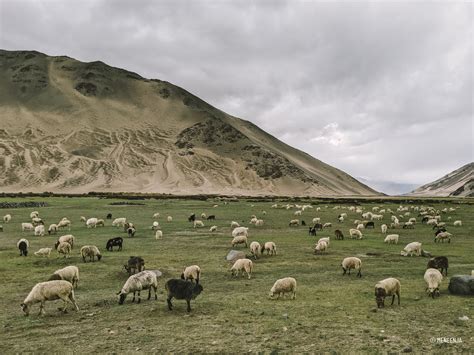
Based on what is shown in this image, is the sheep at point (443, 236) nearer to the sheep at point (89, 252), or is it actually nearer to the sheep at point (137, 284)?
the sheep at point (137, 284)

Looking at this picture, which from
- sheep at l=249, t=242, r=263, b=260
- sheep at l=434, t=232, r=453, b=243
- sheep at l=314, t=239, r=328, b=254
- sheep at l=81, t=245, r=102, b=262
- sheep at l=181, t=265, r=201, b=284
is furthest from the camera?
sheep at l=434, t=232, r=453, b=243

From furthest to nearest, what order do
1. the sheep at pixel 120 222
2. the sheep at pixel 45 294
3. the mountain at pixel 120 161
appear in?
1. the mountain at pixel 120 161
2. the sheep at pixel 120 222
3. the sheep at pixel 45 294

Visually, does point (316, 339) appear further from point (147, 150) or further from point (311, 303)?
point (147, 150)

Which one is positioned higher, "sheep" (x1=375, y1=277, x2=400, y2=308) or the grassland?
"sheep" (x1=375, y1=277, x2=400, y2=308)

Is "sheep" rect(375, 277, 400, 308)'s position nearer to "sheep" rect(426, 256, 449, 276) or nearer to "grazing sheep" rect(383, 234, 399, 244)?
"sheep" rect(426, 256, 449, 276)

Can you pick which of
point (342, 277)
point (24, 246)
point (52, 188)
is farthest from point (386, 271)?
point (52, 188)

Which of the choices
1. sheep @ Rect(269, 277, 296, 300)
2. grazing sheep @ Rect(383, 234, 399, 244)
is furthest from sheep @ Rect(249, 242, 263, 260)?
grazing sheep @ Rect(383, 234, 399, 244)

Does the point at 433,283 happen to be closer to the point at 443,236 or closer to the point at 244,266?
the point at 244,266

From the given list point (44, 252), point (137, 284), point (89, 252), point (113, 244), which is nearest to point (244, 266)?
point (137, 284)

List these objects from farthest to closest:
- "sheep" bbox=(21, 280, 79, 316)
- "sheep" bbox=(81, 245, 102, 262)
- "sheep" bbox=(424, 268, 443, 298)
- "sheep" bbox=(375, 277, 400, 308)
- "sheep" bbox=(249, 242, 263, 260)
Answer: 1. "sheep" bbox=(249, 242, 263, 260)
2. "sheep" bbox=(81, 245, 102, 262)
3. "sheep" bbox=(424, 268, 443, 298)
4. "sheep" bbox=(375, 277, 400, 308)
5. "sheep" bbox=(21, 280, 79, 316)

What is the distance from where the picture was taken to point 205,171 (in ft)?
573

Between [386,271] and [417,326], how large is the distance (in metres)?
9.34

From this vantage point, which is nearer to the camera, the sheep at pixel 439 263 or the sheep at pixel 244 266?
the sheep at pixel 244 266

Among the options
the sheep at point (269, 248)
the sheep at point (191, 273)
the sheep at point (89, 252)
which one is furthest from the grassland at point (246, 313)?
the sheep at point (191, 273)
